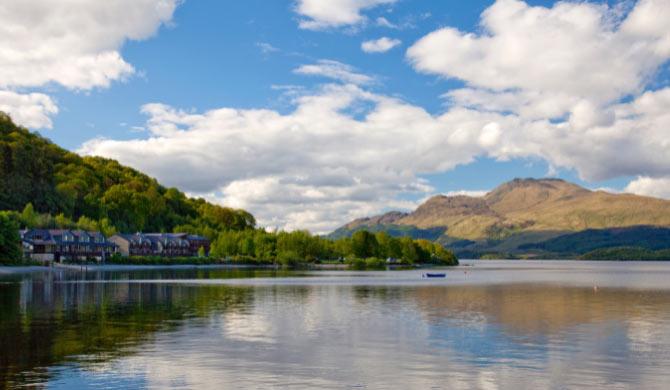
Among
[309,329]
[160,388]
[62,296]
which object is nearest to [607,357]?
[309,329]

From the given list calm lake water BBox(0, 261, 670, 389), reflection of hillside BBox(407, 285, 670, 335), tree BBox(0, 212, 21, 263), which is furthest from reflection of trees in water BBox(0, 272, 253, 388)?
tree BBox(0, 212, 21, 263)

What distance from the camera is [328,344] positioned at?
43.8 metres

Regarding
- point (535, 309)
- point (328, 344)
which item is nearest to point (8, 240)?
point (535, 309)

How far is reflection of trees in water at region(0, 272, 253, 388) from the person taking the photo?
→ 121 ft

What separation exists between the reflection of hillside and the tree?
109914 millimetres

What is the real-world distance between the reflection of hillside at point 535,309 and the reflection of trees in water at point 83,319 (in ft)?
76.0

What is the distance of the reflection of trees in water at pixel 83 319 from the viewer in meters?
37.0

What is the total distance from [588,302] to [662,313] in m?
15.3

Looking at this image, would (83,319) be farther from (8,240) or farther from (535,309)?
(8,240)

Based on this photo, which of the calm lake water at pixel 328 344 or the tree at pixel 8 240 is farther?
the tree at pixel 8 240

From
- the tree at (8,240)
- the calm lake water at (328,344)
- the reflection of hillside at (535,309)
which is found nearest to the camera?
the calm lake water at (328,344)

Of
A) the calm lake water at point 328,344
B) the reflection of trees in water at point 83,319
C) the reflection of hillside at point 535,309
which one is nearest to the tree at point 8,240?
the reflection of trees in water at point 83,319

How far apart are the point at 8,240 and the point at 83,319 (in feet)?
385

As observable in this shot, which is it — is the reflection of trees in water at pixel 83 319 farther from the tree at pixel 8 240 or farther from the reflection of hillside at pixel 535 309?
the tree at pixel 8 240
